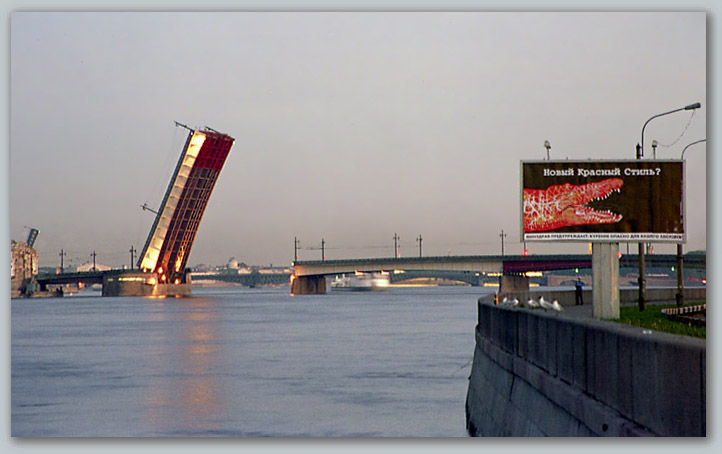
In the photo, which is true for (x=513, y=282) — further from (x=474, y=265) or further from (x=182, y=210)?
(x=182, y=210)

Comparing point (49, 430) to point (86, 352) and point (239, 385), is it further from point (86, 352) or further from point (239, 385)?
point (86, 352)

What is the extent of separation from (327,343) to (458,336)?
8.79 metres

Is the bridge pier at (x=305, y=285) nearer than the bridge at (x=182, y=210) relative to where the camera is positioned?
No

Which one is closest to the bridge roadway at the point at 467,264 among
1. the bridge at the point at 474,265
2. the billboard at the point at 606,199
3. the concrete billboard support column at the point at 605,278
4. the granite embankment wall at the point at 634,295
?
the bridge at the point at 474,265

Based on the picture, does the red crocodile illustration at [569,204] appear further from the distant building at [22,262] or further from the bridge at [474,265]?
the distant building at [22,262]

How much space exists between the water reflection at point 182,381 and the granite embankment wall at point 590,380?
8.97m

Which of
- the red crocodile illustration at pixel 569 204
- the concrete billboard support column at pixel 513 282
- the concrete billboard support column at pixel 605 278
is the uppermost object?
the red crocodile illustration at pixel 569 204

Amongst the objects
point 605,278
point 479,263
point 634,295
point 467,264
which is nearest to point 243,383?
point 605,278

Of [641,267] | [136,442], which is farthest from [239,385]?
[136,442]

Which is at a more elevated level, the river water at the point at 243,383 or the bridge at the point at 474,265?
the bridge at the point at 474,265

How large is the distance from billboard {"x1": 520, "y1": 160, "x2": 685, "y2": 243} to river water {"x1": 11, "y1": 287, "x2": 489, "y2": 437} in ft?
18.3

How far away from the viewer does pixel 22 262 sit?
152750mm

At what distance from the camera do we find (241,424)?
2491cm

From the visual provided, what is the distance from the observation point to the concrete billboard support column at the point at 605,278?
22.2m
